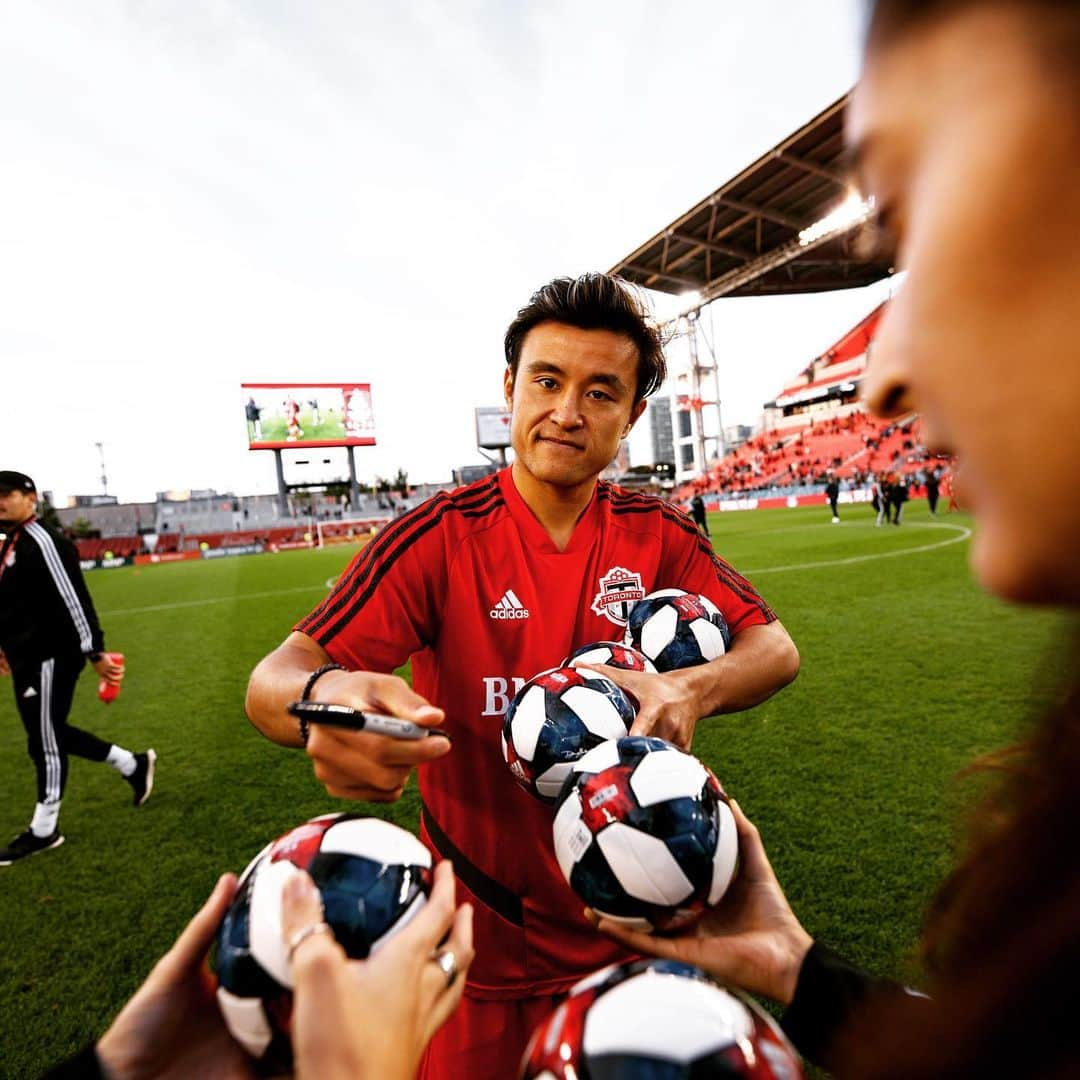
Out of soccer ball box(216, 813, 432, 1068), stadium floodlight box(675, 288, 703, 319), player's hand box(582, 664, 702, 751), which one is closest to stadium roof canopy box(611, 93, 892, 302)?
stadium floodlight box(675, 288, 703, 319)

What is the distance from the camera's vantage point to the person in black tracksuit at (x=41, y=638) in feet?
13.2

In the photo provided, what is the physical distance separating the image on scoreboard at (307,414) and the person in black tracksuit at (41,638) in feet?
164

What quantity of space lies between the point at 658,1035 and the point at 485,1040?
4.39 ft

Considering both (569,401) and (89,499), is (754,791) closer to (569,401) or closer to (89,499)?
(569,401)

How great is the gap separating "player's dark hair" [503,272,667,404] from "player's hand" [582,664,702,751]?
3.55 feet

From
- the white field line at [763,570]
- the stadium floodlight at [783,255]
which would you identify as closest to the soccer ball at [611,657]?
the white field line at [763,570]

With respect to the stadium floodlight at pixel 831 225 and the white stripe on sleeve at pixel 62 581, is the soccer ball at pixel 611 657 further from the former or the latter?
the stadium floodlight at pixel 831 225

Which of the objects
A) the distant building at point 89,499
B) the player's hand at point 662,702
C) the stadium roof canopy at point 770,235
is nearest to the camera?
the player's hand at point 662,702

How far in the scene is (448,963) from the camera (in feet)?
3.01

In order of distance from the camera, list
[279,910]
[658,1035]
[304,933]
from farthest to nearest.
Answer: [279,910] < [304,933] < [658,1035]

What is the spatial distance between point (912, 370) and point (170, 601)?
17954 millimetres

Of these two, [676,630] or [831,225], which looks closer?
[676,630]

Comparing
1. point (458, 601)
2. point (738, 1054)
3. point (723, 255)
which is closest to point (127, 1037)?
point (738, 1054)

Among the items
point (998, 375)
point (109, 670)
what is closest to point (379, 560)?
point (998, 375)
